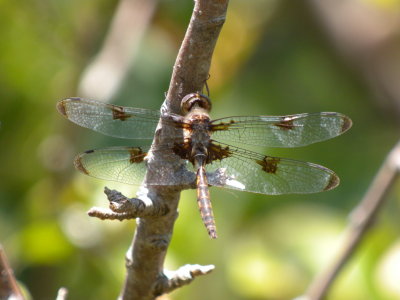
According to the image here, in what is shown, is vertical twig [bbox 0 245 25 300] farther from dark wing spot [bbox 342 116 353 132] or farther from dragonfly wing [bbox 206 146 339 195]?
dark wing spot [bbox 342 116 353 132]

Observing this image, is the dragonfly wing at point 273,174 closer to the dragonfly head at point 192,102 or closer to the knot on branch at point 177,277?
the dragonfly head at point 192,102

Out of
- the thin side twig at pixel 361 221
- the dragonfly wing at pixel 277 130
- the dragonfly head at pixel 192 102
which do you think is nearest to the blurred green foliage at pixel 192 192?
the thin side twig at pixel 361 221

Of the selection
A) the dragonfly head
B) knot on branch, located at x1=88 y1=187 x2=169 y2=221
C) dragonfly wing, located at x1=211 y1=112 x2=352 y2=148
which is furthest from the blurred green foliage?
knot on branch, located at x1=88 y1=187 x2=169 y2=221

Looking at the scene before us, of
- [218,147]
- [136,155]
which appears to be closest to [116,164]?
[136,155]

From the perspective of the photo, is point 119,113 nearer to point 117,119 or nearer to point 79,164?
point 117,119

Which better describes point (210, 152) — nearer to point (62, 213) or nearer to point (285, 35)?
point (62, 213)

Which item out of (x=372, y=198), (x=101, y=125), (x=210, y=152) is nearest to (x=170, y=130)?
(x=210, y=152)
